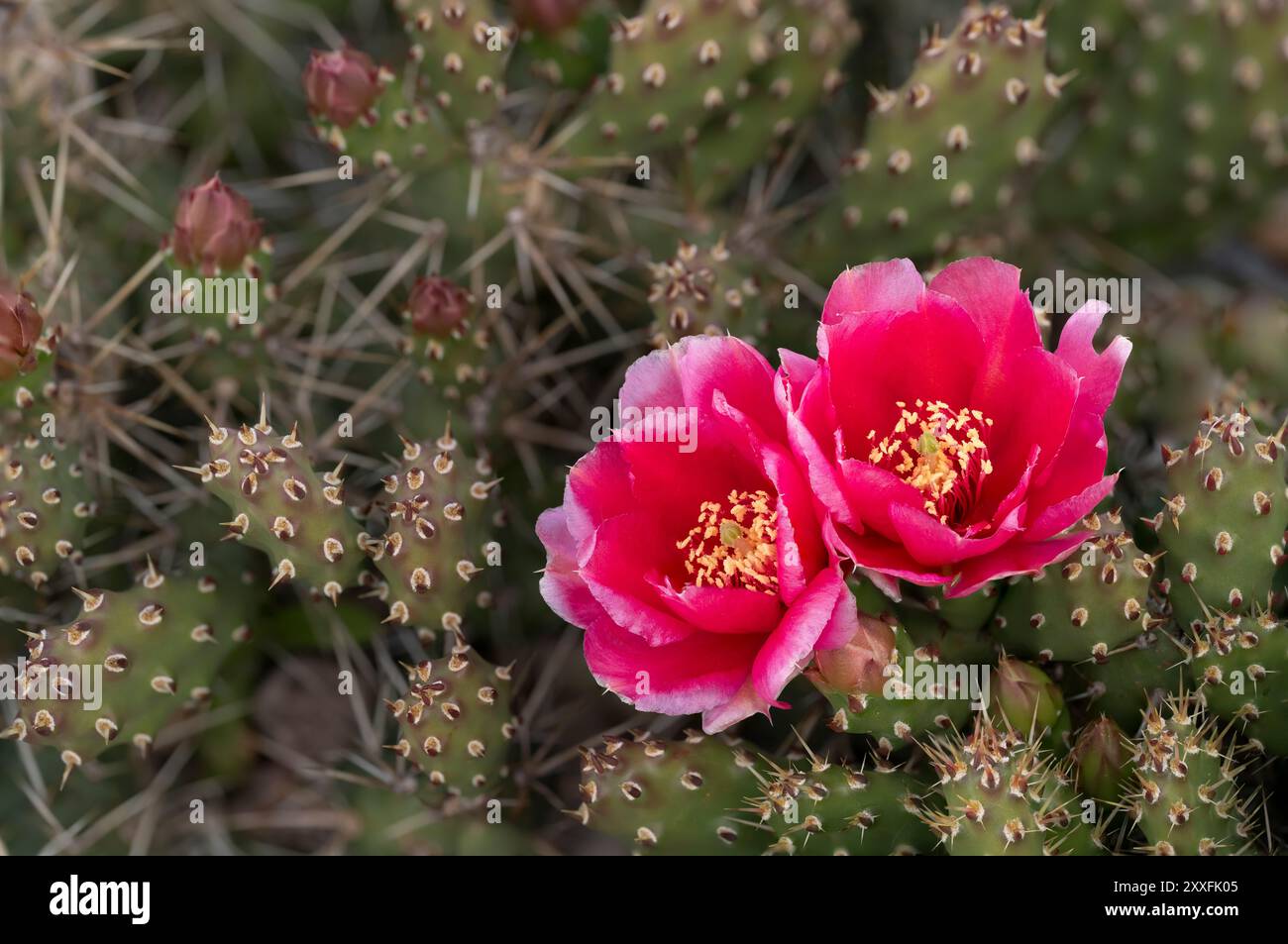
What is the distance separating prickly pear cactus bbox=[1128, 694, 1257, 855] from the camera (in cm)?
114

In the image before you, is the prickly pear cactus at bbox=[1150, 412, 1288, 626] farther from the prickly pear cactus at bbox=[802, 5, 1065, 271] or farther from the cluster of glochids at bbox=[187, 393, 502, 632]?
the cluster of glochids at bbox=[187, 393, 502, 632]

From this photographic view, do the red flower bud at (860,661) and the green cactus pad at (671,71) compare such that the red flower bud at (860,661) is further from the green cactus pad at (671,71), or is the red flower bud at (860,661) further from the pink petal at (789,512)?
the green cactus pad at (671,71)

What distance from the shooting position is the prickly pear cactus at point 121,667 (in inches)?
53.9

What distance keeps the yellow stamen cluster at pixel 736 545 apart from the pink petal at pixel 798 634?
0.26 feet

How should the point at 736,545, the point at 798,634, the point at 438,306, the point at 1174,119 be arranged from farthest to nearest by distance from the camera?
the point at 1174,119 < the point at 438,306 < the point at 736,545 < the point at 798,634

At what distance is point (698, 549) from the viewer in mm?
1179

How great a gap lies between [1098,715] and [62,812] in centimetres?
137

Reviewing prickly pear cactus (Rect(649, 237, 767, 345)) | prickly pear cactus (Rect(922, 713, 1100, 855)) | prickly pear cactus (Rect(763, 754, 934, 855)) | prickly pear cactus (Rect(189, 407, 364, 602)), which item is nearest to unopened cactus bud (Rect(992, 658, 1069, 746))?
prickly pear cactus (Rect(922, 713, 1100, 855))

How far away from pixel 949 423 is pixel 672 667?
354 millimetres

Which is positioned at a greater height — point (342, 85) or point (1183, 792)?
point (342, 85)

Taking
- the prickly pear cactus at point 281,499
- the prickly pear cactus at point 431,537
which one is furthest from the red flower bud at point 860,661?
the prickly pear cactus at point 281,499

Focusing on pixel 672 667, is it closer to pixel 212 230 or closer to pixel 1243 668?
pixel 1243 668

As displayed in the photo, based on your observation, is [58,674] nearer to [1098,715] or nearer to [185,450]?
[185,450]

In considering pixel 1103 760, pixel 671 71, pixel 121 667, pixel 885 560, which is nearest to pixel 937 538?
pixel 885 560
